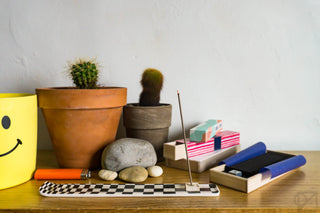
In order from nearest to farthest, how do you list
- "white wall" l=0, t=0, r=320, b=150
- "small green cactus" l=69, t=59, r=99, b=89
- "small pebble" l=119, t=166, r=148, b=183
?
"small pebble" l=119, t=166, r=148, b=183 → "small green cactus" l=69, t=59, r=99, b=89 → "white wall" l=0, t=0, r=320, b=150

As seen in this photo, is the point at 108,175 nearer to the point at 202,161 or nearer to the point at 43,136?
the point at 202,161

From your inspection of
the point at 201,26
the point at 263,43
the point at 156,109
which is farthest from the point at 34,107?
the point at 263,43

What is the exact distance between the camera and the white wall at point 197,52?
1.06m

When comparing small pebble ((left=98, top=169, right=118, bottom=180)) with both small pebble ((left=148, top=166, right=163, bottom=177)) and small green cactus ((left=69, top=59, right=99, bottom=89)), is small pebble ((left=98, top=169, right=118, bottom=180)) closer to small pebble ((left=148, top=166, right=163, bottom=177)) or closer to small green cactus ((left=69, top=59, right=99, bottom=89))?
small pebble ((left=148, top=166, right=163, bottom=177))

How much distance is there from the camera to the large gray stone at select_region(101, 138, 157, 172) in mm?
781

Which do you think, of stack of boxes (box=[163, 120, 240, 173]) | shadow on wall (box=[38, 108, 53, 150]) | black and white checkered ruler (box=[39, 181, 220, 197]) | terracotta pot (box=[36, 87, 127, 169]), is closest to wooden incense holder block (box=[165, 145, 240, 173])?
stack of boxes (box=[163, 120, 240, 173])

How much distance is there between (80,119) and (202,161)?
0.39 m

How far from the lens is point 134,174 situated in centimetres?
73

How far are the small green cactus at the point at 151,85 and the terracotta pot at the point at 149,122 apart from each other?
0.04m

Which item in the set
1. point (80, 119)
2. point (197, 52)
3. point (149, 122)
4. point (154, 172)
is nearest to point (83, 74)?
point (80, 119)

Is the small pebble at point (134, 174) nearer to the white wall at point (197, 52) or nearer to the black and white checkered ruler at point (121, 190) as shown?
the black and white checkered ruler at point (121, 190)

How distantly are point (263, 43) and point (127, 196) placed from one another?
813 millimetres

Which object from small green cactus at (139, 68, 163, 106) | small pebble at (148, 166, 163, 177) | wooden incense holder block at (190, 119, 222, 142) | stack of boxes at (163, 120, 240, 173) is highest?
→ small green cactus at (139, 68, 163, 106)

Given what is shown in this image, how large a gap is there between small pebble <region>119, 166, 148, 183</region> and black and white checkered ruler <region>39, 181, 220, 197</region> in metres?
0.03
